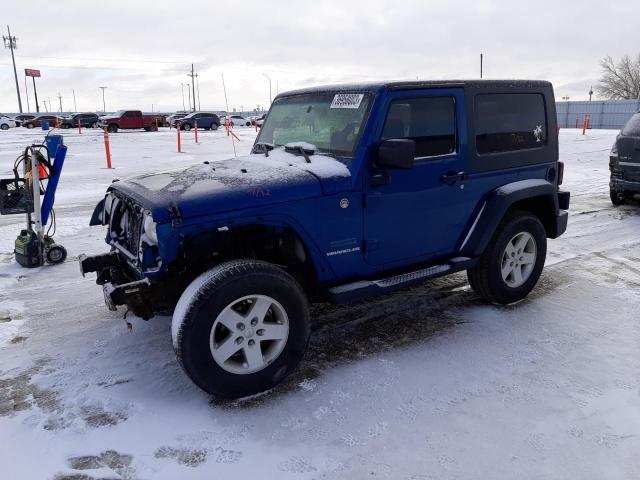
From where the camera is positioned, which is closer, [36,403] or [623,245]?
[36,403]

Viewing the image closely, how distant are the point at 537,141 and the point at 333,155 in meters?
2.16

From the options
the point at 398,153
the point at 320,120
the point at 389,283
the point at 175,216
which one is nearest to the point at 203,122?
the point at 320,120

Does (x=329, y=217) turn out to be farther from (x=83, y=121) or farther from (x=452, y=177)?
(x=83, y=121)

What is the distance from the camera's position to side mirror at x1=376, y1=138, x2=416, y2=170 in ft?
11.6

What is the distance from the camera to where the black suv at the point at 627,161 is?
329 inches

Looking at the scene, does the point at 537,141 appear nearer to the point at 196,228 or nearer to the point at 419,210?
the point at 419,210

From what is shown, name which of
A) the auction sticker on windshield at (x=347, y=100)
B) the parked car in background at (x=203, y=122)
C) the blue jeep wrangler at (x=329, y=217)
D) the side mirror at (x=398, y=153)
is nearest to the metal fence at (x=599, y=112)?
the parked car in background at (x=203, y=122)

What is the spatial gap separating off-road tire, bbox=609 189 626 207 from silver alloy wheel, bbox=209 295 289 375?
7835 millimetres

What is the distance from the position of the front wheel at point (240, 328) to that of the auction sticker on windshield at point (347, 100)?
146cm

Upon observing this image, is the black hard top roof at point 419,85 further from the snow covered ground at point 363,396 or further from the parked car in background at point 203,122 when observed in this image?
the parked car in background at point 203,122

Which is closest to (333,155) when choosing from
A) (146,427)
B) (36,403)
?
(146,427)

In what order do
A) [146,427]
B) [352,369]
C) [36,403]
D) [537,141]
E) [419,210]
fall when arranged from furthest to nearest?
1. [537,141]
2. [419,210]
3. [352,369]
4. [36,403]
5. [146,427]

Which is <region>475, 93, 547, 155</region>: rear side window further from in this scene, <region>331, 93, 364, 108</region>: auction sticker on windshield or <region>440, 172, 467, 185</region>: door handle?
<region>331, 93, 364, 108</region>: auction sticker on windshield

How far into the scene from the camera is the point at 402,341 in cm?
415
